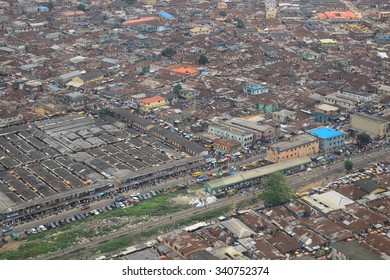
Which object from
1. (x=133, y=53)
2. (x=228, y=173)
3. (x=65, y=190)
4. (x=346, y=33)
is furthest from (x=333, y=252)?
(x=346, y=33)

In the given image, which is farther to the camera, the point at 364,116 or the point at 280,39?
the point at 280,39

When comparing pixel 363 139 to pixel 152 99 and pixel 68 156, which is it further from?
pixel 68 156

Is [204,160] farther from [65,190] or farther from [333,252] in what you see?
[333,252]

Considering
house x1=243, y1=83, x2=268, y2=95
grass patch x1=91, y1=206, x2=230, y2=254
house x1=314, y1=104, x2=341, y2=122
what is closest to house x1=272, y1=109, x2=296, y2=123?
house x1=314, y1=104, x2=341, y2=122

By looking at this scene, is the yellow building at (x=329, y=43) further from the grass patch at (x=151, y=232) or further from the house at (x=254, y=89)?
the grass patch at (x=151, y=232)

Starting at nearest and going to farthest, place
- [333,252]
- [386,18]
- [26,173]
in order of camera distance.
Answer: [333,252] → [26,173] → [386,18]
